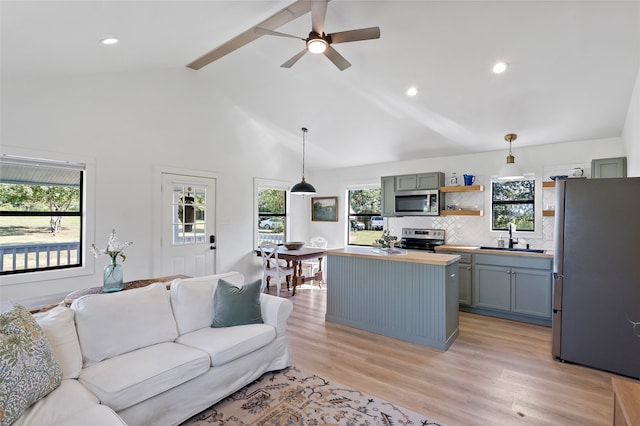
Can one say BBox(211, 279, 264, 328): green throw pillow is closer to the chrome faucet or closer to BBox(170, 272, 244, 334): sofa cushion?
BBox(170, 272, 244, 334): sofa cushion

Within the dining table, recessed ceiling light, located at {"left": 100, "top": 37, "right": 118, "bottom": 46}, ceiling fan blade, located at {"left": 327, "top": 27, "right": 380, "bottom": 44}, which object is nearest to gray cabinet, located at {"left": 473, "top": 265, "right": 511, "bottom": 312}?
the dining table

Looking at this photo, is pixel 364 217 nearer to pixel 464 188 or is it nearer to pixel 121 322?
pixel 464 188

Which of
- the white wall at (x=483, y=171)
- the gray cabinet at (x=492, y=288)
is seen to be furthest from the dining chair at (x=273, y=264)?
the gray cabinet at (x=492, y=288)

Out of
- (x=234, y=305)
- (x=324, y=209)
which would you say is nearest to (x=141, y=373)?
(x=234, y=305)

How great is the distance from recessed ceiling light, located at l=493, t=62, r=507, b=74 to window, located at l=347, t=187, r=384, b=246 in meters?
3.14

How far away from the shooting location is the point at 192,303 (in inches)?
106

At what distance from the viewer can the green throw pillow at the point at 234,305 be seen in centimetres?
272

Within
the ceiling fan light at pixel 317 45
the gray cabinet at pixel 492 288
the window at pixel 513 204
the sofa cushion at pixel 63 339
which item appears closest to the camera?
the sofa cushion at pixel 63 339

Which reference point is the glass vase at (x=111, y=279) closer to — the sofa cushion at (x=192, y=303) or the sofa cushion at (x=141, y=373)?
the sofa cushion at (x=192, y=303)

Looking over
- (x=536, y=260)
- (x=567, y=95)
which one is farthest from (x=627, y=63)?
(x=536, y=260)

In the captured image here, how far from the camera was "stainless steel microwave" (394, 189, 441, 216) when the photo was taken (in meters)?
5.05

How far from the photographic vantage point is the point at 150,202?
14.6 feet

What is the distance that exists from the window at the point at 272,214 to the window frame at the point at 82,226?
9.06 ft

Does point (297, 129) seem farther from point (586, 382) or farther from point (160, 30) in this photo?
point (586, 382)
